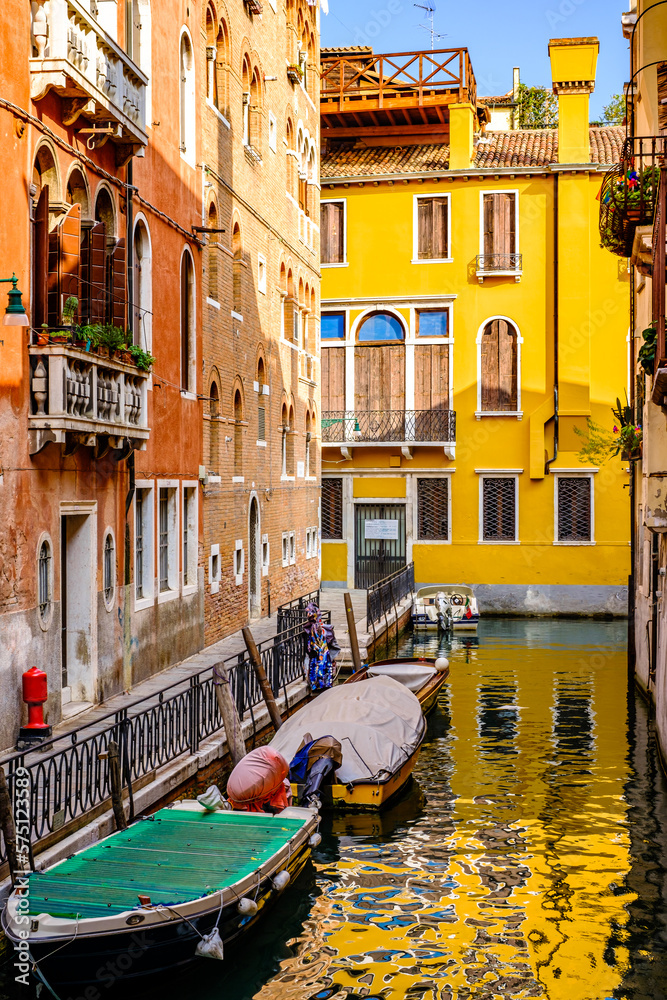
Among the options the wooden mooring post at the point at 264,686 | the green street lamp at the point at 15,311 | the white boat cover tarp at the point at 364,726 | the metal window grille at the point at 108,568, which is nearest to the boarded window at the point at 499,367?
the white boat cover tarp at the point at 364,726

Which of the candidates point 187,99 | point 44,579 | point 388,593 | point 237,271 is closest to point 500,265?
point 388,593

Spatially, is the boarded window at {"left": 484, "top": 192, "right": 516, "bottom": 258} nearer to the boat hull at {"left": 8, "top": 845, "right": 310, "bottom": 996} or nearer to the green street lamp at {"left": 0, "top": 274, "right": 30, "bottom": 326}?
the green street lamp at {"left": 0, "top": 274, "right": 30, "bottom": 326}

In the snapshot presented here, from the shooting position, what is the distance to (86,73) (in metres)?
11.4

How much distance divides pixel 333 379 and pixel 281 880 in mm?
22174

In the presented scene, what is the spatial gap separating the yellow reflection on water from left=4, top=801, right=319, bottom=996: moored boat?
57 cm

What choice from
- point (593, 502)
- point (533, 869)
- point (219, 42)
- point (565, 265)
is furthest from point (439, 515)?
point (533, 869)

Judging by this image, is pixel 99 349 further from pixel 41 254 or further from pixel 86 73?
pixel 86 73

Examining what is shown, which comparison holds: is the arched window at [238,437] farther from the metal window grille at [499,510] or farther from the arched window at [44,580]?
the metal window grille at [499,510]

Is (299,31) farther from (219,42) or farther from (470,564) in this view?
(470,564)

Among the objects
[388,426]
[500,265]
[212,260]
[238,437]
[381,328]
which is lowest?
[238,437]

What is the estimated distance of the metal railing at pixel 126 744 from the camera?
27.1 ft

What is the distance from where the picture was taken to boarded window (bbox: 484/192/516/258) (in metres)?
28.9

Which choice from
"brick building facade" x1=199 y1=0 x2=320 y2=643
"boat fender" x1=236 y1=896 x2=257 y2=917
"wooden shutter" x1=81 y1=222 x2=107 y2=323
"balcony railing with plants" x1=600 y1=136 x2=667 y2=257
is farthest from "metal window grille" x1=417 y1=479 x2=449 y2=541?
"boat fender" x1=236 y1=896 x2=257 y2=917

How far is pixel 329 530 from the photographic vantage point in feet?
99.9
